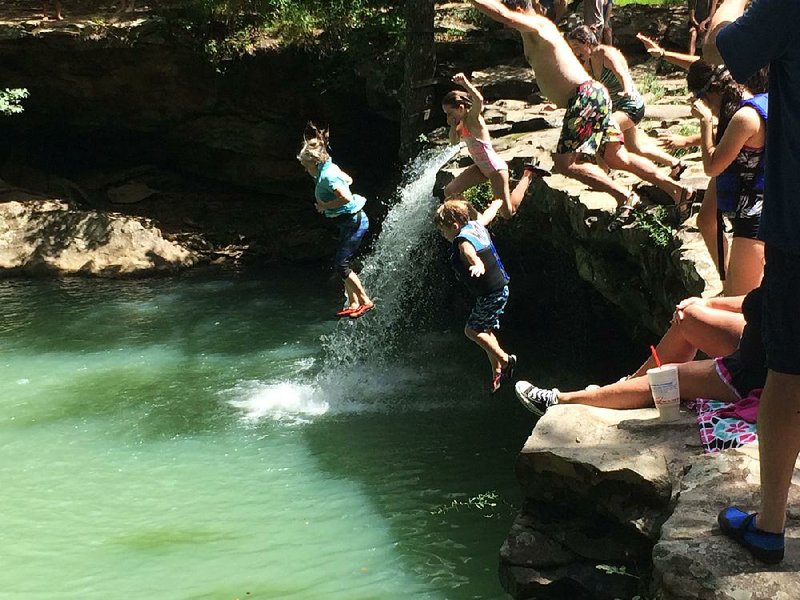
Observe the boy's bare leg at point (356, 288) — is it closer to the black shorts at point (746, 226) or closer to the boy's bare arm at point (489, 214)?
the boy's bare arm at point (489, 214)

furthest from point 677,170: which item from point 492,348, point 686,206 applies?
point 492,348

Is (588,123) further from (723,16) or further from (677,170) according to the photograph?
(723,16)

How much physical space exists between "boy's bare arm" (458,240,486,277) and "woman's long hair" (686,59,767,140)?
171 centimetres

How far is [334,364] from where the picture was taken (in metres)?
9.09

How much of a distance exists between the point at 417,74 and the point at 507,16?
577 cm

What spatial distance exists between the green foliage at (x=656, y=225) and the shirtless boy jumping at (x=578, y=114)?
11 centimetres

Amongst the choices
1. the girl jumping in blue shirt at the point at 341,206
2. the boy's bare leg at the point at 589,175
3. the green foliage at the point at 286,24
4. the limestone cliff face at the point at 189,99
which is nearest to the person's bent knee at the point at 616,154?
the boy's bare leg at the point at 589,175

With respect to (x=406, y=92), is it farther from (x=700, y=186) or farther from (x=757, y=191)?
(x=757, y=191)

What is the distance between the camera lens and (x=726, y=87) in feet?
14.0

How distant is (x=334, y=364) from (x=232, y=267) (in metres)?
5.30

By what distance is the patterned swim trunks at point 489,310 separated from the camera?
6.05 m

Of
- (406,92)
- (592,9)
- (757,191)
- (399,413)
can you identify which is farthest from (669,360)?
(406,92)

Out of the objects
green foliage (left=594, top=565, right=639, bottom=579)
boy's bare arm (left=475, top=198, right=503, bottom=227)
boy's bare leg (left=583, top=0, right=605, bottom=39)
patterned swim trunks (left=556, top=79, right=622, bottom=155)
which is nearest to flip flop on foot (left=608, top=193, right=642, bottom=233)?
patterned swim trunks (left=556, top=79, right=622, bottom=155)

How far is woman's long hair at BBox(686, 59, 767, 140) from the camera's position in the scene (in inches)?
167
